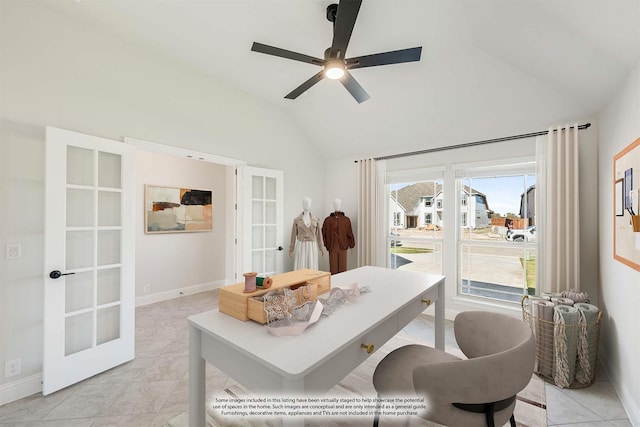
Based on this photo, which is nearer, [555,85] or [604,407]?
[604,407]

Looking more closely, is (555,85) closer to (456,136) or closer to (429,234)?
(456,136)

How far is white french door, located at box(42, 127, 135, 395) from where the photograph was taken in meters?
1.98

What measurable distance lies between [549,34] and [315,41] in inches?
70.5

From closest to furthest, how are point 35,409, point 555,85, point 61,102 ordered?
point 35,409 → point 61,102 → point 555,85

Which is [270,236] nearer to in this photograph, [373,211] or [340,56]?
[373,211]

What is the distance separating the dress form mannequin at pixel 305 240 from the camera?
3.84m

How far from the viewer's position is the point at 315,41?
2500mm

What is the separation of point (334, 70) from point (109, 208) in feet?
7.31

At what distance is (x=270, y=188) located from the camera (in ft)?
12.5

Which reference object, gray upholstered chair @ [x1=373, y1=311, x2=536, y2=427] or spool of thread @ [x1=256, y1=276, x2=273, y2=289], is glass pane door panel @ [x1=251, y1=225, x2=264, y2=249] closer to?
spool of thread @ [x1=256, y1=276, x2=273, y2=289]

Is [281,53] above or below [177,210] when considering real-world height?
above

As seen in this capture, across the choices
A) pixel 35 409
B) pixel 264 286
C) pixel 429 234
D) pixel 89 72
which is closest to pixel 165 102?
pixel 89 72

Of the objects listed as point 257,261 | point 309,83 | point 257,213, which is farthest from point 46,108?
point 257,261

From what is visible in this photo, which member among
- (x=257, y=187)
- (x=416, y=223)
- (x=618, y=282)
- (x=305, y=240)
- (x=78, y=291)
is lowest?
(x=78, y=291)
